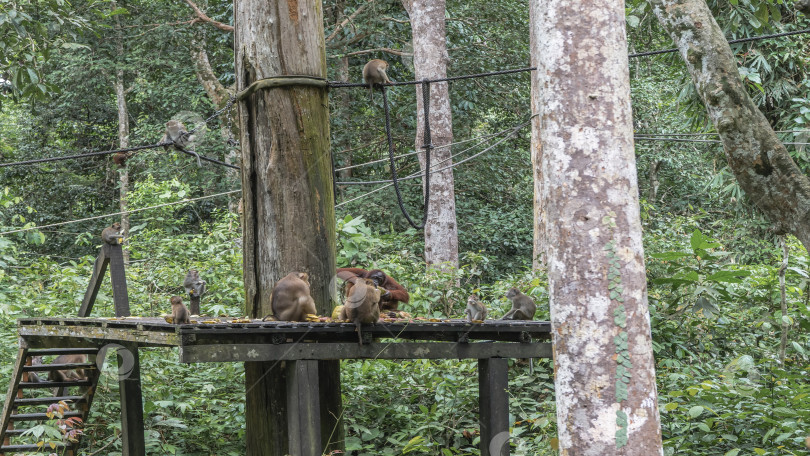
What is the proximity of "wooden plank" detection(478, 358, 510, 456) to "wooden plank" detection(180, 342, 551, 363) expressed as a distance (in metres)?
0.10

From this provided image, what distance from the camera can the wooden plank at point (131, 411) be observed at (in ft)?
19.2

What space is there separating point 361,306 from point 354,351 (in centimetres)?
33

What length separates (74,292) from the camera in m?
8.67

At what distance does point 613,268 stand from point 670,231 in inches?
266

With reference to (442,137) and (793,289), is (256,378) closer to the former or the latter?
(793,289)

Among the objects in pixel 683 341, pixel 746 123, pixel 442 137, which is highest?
pixel 442 137

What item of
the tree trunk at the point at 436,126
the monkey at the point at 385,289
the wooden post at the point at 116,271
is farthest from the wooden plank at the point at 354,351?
Answer: the tree trunk at the point at 436,126

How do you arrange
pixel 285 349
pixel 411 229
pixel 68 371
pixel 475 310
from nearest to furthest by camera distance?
pixel 285 349, pixel 475 310, pixel 68 371, pixel 411 229

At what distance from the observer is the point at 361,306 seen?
4.54 metres

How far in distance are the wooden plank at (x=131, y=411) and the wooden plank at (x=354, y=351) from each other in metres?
2.03

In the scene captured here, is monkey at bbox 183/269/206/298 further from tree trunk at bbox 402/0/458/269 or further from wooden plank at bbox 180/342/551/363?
tree trunk at bbox 402/0/458/269

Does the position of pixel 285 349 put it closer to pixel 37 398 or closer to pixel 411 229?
pixel 37 398

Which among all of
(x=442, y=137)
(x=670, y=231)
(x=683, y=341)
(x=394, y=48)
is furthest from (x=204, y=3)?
(x=683, y=341)

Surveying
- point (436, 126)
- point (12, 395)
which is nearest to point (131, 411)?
point (12, 395)
